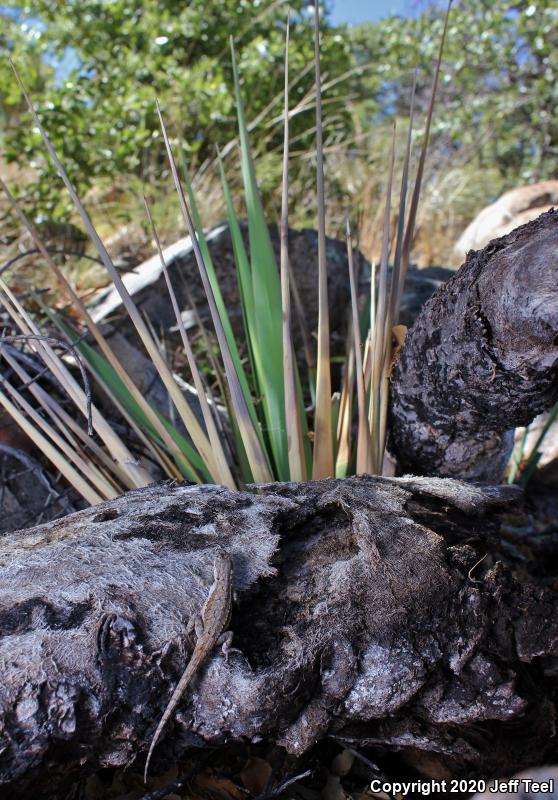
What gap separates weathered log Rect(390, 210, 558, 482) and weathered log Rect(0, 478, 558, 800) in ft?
0.92

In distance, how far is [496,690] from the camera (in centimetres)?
110

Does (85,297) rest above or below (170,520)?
above

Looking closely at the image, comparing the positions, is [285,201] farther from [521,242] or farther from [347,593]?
[347,593]

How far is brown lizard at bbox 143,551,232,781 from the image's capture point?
0.99m

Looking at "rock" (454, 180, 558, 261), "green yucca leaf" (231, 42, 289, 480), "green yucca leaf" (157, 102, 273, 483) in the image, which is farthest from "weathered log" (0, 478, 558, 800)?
"rock" (454, 180, 558, 261)

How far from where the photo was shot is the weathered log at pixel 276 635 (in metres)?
0.99

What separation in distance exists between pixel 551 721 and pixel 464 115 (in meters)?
7.45

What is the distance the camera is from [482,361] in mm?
1301

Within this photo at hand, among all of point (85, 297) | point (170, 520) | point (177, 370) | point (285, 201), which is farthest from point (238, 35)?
point (170, 520)

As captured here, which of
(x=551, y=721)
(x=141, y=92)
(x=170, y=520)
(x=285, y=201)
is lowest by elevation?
(x=551, y=721)

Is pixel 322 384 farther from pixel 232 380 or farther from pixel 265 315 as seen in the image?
pixel 265 315

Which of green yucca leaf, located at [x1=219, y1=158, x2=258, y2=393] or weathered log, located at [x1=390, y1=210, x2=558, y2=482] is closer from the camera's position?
weathered log, located at [x1=390, y1=210, x2=558, y2=482]

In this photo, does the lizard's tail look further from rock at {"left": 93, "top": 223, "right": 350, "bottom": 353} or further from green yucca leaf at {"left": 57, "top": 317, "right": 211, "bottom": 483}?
rock at {"left": 93, "top": 223, "right": 350, "bottom": 353}

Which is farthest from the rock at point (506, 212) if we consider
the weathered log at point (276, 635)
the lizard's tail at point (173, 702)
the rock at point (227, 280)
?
the lizard's tail at point (173, 702)
